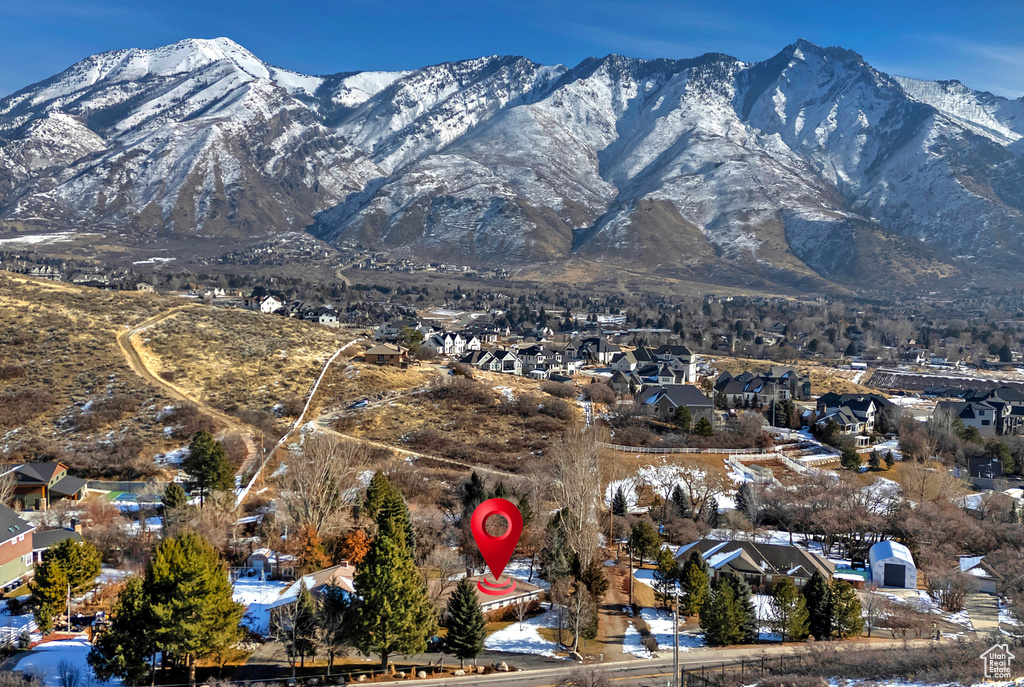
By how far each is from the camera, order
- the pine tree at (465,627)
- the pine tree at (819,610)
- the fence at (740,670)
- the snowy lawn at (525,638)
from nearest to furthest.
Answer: the fence at (740,670)
the pine tree at (465,627)
the snowy lawn at (525,638)
the pine tree at (819,610)

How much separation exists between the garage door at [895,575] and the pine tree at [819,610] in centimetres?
758

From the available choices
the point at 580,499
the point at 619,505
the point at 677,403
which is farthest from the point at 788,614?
the point at 677,403

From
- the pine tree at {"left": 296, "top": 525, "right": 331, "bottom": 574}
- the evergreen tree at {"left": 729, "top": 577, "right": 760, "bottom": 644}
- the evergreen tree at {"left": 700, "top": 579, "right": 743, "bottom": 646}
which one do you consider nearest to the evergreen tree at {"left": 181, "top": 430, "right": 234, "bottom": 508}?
the pine tree at {"left": 296, "top": 525, "right": 331, "bottom": 574}

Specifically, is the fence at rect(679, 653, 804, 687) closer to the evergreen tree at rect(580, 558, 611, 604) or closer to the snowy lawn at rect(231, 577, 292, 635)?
the evergreen tree at rect(580, 558, 611, 604)

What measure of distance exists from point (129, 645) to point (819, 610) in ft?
79.0

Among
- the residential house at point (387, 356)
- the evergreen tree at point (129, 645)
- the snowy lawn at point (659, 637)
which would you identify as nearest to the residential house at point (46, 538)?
the evergreen tree at point (129, 645)

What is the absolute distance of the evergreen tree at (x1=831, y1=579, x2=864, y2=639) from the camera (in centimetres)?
3119

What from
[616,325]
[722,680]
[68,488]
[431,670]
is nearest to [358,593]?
[431,670]

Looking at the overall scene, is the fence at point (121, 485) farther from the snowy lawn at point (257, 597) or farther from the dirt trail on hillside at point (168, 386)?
the snowy lawn at point (257, 597)

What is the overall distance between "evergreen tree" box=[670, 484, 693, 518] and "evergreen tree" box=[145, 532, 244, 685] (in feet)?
87.0

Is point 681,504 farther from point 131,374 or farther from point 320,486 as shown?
point 131,374

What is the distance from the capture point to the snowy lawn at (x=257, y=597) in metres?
30.0

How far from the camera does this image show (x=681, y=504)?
152ft

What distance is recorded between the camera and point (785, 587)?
31.8m
